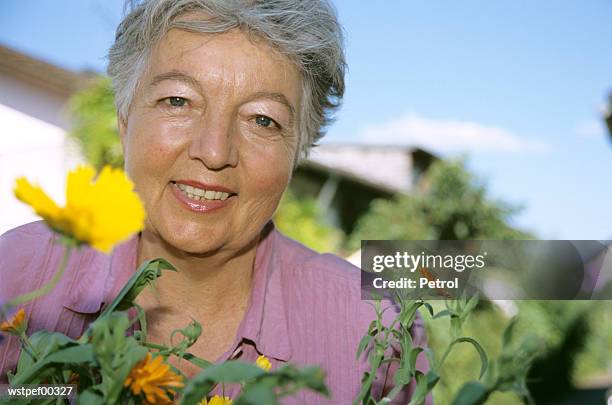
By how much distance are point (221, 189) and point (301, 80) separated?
0.67 ft

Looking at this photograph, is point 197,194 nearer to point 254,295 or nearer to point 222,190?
point 222,190

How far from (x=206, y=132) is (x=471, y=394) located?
0.60 m

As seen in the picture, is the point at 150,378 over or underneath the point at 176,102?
underneath

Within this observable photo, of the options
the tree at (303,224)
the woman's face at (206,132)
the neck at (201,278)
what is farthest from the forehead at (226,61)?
the tree at (303,224)

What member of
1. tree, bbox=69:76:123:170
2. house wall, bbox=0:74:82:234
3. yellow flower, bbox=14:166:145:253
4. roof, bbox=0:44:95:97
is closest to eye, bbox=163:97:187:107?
yellow flower, bbox=14:166:145:253

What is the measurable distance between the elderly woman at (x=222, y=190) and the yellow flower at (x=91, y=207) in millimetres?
575

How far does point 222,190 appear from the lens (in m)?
0.85

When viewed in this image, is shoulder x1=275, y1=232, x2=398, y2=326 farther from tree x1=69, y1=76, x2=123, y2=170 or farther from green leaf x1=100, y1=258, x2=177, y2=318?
tree x1=69, y1=76, x2=123, y2=170

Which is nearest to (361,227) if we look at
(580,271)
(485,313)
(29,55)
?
(485,313)

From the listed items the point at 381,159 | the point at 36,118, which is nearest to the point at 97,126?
the point at 36,118

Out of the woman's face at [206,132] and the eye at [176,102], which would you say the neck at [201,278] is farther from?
the eye at [176,102]

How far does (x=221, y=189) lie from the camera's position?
847 millimetres

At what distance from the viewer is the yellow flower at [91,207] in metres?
0.22

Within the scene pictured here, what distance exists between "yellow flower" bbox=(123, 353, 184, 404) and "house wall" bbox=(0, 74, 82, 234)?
3.44 m
